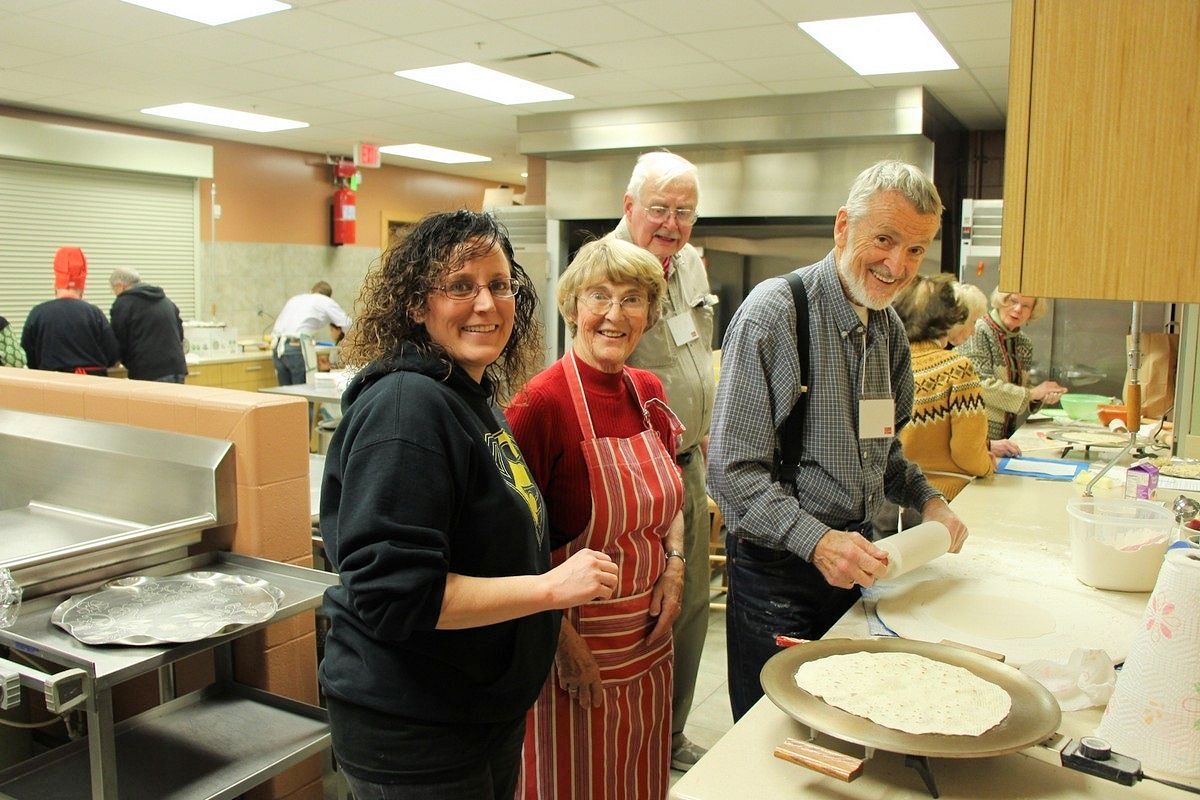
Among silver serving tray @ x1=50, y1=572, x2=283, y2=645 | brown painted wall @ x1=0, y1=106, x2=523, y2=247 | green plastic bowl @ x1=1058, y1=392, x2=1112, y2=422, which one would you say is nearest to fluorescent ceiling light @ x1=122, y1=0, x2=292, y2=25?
silver serving tray @ x1=50, y1=572, x2=283, y2=645

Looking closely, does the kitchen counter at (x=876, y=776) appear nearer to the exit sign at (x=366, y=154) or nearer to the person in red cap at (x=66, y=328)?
the person in red cap at (x=66, y=328)

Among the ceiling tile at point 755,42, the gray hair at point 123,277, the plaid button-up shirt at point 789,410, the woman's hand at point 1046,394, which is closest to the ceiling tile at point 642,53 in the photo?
the ceiling tile at point 755,42

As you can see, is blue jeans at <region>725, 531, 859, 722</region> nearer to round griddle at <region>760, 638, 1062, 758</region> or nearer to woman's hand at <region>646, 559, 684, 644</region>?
woman's hand at <region>646, 559, 684, 644</region>

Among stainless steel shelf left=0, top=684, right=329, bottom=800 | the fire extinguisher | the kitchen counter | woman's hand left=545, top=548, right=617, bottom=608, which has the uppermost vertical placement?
the fire extinguisher

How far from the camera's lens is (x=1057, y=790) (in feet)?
3.28

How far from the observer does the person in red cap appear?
18.4 ft

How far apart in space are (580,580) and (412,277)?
0.48 m

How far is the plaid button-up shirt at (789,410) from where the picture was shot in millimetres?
1660

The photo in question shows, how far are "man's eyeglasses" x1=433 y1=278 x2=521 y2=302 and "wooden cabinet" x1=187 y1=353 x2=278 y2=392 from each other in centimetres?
670

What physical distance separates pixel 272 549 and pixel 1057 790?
1653mm

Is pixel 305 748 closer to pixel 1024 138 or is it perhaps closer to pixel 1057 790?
pixel 1057 790

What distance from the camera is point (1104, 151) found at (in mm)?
851

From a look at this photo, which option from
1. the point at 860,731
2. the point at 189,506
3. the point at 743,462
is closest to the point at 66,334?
the point at 189,506

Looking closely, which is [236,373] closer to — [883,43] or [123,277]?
[123,277]
